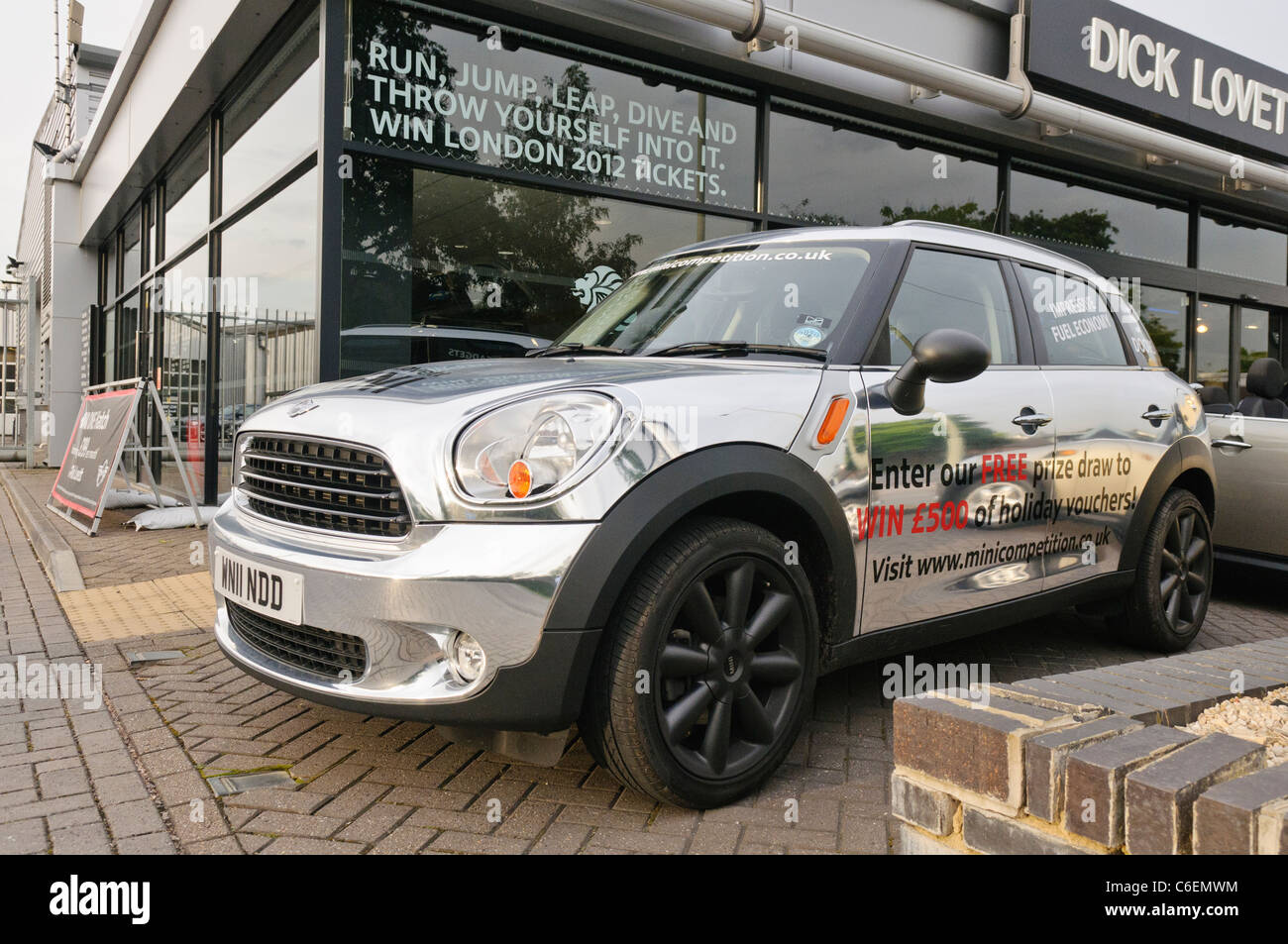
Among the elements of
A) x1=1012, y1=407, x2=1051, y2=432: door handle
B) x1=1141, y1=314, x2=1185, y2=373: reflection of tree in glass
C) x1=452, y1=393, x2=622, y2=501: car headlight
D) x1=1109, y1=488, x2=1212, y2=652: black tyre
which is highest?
x1=1141, y1=314, x2=1185, y2=373: reflection of tree in glass

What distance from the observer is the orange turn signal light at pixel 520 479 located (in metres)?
2.34

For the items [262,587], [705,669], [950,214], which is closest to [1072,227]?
[950,214]

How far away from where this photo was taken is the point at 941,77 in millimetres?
8125

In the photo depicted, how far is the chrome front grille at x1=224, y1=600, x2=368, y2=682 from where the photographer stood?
8.23ft

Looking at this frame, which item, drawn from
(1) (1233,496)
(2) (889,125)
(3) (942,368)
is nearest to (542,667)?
(3) (942,368)

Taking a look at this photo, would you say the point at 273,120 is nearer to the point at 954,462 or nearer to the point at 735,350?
the point at 735,350

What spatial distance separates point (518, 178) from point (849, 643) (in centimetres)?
526

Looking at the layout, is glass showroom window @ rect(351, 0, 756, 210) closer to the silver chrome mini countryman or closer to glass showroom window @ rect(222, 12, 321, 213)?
glass showroom window @ rect(222, 12, 321, 213)

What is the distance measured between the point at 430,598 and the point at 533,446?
1.44 ft

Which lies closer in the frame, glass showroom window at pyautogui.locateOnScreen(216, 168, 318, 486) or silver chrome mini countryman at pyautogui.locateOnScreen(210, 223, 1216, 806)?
silver chrome mini countryman at pyautogui.locateOnScreen(210, 223, 1216, 806)

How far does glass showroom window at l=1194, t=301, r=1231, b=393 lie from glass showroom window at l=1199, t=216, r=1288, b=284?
526mm

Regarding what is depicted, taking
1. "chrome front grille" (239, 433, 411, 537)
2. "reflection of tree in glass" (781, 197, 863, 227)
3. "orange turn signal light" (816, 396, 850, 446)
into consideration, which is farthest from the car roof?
"reflection of tree in glass" (781, 197, 863, 227)

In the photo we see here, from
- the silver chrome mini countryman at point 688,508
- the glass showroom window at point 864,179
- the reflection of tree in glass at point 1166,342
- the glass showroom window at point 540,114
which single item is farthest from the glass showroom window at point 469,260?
the reflection of tree in glass at point 1166,342
